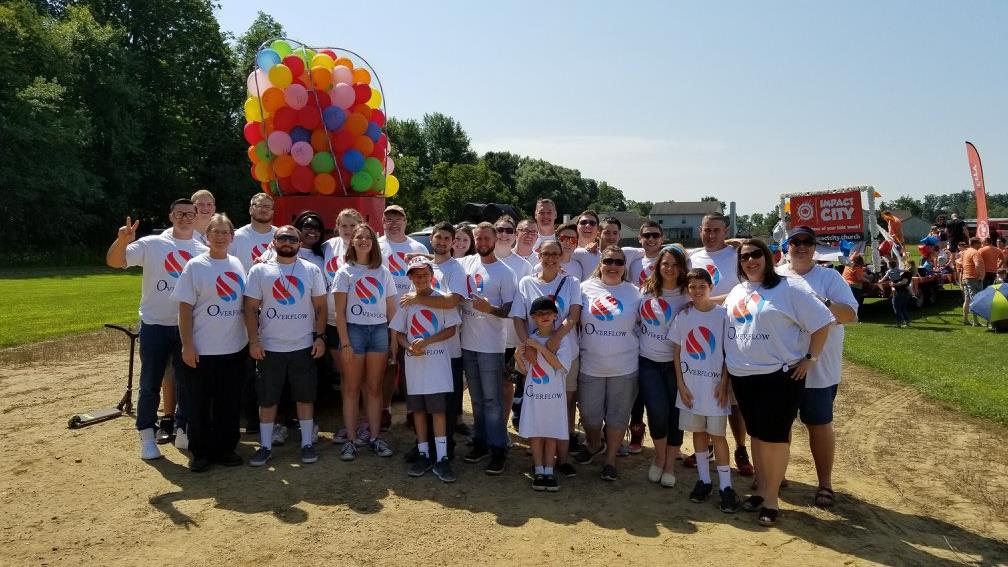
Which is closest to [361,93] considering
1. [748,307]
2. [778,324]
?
[748,307]

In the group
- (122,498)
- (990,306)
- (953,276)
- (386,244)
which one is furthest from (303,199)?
(953,276)

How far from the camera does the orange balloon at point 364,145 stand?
7.41 metres

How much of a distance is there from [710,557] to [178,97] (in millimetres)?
39464

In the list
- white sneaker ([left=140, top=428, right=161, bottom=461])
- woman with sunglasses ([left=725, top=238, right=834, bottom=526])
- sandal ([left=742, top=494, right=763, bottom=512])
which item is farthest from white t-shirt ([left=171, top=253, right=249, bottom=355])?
sandal ([left=742, top=494, right=763, bottom=512])

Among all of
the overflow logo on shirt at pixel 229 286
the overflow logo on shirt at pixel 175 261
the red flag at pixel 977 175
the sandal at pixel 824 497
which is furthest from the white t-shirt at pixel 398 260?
the red flag at pixel 977 175

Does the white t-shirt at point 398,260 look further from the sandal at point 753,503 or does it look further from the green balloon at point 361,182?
the sandal at point 753,503

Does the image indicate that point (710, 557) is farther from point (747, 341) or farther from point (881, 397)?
point (881, 397)

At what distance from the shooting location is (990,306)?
38.4 feet

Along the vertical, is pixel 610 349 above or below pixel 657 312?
below

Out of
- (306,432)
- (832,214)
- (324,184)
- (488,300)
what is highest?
(324,184)

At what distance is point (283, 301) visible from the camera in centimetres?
511

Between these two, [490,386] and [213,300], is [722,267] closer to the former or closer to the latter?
[490,386]

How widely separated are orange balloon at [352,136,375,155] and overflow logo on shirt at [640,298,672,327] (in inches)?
163

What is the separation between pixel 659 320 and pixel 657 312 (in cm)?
6
